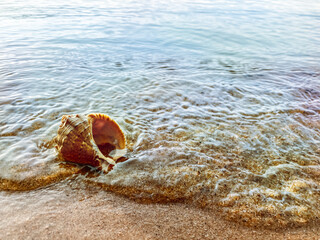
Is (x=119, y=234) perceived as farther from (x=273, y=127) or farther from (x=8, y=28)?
(x=8, y=28)

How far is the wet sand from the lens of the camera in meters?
1.93

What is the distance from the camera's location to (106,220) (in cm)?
206

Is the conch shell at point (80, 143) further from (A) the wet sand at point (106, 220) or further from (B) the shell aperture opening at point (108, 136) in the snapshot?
Answer: (A) the wet sand at point (106, 220)

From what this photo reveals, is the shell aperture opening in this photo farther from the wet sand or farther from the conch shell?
the wet sand

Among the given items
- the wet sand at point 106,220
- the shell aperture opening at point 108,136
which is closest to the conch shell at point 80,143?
the shell aperture opening at point 108,136

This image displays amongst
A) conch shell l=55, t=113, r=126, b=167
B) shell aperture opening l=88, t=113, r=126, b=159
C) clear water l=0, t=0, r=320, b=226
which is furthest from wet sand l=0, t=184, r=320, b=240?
shell aperture opening l=88, t=113, r=126, b=159

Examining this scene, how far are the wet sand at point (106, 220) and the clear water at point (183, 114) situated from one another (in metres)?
0.12

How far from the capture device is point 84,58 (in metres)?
7.34

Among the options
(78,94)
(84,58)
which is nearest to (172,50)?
(84,58)

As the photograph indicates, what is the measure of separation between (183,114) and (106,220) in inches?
91.8

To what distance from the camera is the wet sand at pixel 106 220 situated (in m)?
1.93

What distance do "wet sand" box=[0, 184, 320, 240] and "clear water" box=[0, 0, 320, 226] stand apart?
0.12m

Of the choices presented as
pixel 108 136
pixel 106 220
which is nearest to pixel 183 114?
pixel 108 136

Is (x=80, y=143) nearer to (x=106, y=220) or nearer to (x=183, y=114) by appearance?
(x=106, y=220)
